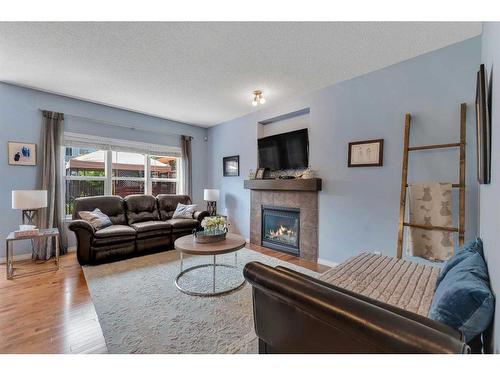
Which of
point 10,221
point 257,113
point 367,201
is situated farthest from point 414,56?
point 10,221

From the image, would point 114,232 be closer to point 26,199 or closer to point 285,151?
point 26,199

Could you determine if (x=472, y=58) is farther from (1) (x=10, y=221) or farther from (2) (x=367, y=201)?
(1) (x=10, y=221)

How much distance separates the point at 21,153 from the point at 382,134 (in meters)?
5.04

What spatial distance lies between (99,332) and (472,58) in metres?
4.05

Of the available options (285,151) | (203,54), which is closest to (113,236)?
(203,54)

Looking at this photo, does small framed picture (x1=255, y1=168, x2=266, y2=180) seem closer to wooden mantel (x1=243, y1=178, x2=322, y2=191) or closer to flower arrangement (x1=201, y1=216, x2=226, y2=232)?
wooden mantel (x1=243, y1=178, x2=322, y2=191)

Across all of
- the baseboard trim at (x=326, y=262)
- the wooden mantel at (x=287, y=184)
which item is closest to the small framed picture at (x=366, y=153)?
the wooden mantel at (x=287, y=184)

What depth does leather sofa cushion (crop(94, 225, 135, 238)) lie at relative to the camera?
303cm

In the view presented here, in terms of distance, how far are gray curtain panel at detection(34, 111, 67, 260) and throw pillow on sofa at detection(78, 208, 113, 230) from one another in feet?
1.93

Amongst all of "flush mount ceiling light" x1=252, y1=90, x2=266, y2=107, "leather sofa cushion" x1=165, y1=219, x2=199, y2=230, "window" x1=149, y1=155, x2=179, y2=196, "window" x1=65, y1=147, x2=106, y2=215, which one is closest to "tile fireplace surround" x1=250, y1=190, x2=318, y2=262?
"leather sofa cushion" x1=165, y1=219, x2=199, y2=230

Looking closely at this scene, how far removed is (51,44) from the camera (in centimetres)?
221

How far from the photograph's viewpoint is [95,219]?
3.22 metres

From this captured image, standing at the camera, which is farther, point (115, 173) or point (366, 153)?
point (115, 173)

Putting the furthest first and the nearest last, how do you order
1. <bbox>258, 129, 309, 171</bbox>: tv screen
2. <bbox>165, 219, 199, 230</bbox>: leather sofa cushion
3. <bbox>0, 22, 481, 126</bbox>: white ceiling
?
<bbox>165, 219, 199, 230</bbox>: leather sofa cushion
<bbox>258, 129, 309, 171</bbox>: tv screen
<bbox>0, 22, 481, 126</bbox>: white ceiling
